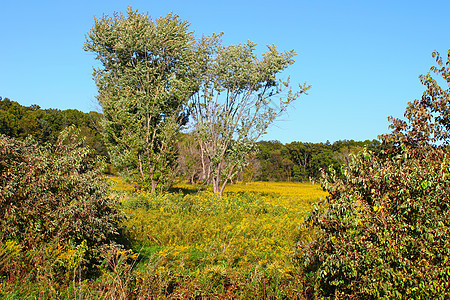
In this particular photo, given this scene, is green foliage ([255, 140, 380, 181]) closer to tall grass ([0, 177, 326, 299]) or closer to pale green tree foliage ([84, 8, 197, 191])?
pale green tree foliage ([84, 8, 197, 191])

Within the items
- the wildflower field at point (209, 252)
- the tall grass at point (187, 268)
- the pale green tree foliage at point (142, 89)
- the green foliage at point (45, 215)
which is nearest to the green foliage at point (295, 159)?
the pale green tree foliage at point (142, 89)

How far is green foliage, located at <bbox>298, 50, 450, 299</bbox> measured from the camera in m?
4.03

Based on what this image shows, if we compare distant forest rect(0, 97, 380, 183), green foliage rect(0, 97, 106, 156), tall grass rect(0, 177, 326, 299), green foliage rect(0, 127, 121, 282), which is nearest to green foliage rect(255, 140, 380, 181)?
distant forest rect(0, 97, 380, 183)

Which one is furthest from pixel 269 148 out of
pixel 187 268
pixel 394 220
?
pixel 394 220

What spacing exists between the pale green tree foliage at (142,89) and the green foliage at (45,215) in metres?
10.7

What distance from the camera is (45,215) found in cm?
579

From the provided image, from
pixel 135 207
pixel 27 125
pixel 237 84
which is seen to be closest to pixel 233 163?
pixel 237 84

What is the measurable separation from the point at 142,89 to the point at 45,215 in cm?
1276

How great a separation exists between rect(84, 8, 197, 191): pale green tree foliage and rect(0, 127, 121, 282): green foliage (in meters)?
10.7

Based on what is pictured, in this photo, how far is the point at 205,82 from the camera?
1905 cm

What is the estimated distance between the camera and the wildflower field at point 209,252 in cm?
532

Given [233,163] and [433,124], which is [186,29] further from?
[433,124]

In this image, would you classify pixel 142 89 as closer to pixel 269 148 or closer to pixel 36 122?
pixel 36 122

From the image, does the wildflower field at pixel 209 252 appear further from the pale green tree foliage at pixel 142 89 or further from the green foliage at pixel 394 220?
the pale green tree foliage at pixel 142 89
